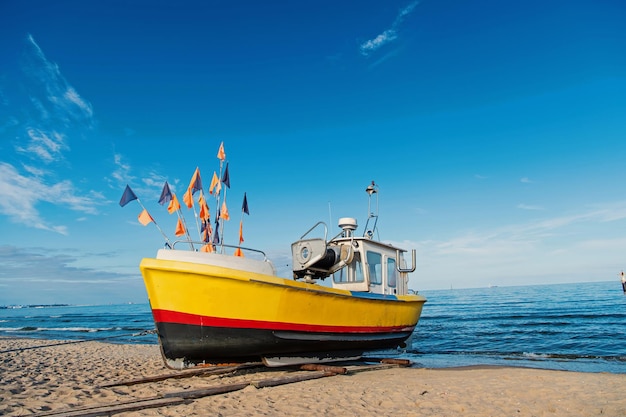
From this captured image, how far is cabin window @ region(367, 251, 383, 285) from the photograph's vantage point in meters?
11.2

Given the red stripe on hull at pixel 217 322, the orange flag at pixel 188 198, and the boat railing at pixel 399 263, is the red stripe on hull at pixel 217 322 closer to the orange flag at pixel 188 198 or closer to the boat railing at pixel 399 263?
the orange flag at pixel 188 198

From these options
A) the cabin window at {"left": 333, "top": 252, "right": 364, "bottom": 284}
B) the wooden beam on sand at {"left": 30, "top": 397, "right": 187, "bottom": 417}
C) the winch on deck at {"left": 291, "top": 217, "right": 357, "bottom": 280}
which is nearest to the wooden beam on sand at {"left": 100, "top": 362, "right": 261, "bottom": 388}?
the wooden beam on sand at {"left": 30, "top": 397, "right": 187, "bottom": 417}

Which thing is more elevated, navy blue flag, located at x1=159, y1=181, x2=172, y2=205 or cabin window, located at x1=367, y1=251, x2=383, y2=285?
navy blue flag, located at x1=159, y1=181, x2=172, y2=205

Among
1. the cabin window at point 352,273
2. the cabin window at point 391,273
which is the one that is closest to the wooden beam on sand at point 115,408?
the cabin window at point 352,273

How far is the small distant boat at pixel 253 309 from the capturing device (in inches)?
294

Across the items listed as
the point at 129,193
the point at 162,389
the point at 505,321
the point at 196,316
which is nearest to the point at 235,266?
the point at 196,316

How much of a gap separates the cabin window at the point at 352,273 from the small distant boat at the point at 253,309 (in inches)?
31.8

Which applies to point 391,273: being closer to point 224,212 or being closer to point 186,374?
point 224,212

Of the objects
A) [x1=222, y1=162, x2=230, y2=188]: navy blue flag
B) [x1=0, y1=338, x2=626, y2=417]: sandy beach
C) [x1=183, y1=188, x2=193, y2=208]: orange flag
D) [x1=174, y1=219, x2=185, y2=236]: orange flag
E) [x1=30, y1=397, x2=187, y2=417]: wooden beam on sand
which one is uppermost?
[x1=222, y1=162, x2=230, y2=188]: navy blue flag

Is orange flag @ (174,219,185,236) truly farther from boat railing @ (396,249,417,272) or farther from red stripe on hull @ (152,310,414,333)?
boat railing @ (396,249,417,272)

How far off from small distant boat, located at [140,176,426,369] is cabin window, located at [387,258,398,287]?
1647 millimetres

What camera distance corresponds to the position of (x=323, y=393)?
715cm

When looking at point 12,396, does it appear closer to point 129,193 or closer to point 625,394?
point 129,193

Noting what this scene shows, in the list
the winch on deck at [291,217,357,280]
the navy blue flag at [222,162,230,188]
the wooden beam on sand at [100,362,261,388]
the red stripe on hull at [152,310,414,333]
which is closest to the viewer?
the red stripe on hull at [152,310,414,333]
